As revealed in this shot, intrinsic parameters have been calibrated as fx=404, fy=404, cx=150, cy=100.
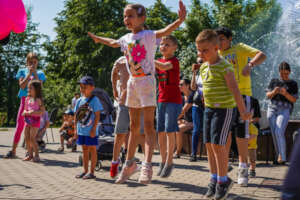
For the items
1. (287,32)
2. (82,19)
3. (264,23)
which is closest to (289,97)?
(287,32)

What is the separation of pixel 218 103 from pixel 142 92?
107 cm

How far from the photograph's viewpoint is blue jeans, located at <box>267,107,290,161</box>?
8.10m

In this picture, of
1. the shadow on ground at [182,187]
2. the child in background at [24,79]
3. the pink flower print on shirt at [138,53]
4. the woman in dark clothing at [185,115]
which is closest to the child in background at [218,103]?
the shadow on ground at [182,187]

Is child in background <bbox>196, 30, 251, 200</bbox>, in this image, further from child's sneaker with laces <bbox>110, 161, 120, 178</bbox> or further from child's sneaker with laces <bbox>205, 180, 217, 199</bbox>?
child's sneaker with laces <bbox>110, 161, 120, 178</bbox>

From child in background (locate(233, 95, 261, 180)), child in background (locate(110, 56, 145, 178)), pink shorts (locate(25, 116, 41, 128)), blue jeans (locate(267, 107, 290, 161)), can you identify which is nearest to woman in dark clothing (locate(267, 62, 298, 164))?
blue jeans (locate(267, 107, 290, 161))

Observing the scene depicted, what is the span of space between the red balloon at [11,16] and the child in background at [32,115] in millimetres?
3318

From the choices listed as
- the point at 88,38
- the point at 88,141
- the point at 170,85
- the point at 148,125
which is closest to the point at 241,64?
the point at 170,85

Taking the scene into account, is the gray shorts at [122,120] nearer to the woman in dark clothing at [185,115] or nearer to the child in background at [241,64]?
the child in background at [241,64]

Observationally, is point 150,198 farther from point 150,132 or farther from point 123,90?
point 123,90

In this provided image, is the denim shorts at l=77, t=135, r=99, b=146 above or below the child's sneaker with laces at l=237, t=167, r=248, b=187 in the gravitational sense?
above

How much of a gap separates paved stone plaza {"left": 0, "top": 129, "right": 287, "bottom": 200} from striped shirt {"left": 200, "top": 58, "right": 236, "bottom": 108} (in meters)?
1.11

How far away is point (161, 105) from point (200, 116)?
2.97 metres

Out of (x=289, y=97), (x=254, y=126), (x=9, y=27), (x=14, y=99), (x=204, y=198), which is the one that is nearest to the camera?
(x=204, y=198)

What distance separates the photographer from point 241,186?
17.9 feet
